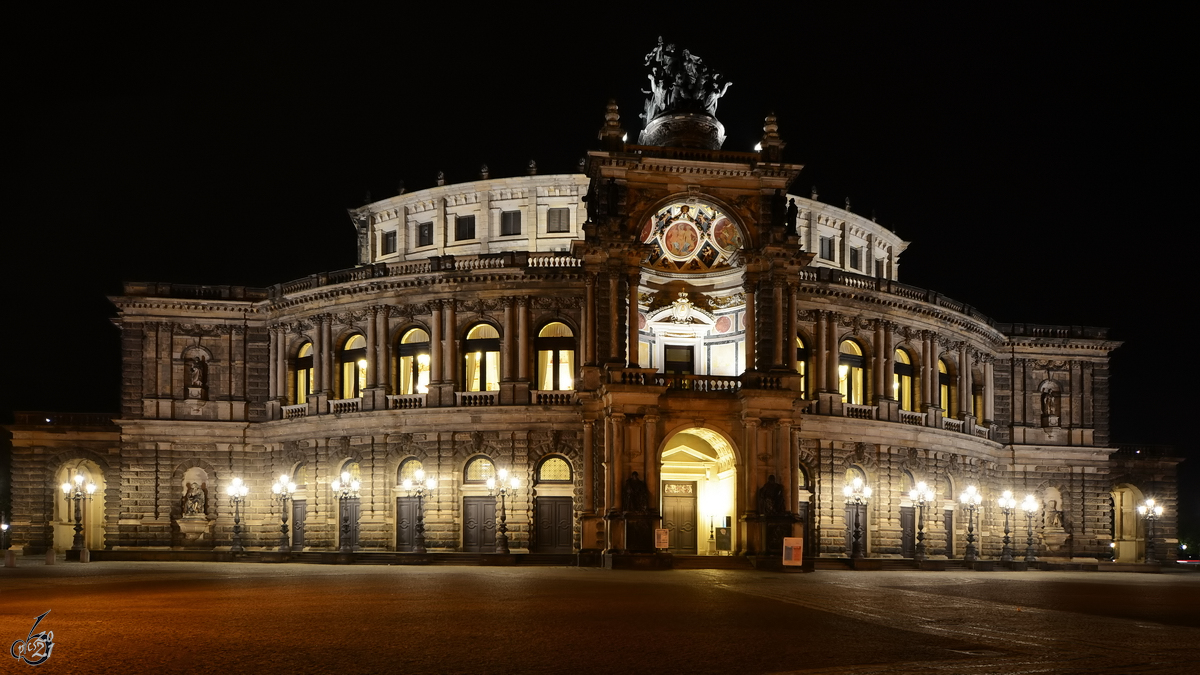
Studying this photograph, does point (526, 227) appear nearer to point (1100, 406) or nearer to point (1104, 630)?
point (1100, 406)

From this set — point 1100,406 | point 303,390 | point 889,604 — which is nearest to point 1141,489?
point 1100,406

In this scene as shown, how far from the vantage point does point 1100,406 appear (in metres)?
72.8

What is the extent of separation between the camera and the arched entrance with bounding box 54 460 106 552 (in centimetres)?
6850

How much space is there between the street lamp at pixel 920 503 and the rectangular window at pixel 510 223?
82.5 ft

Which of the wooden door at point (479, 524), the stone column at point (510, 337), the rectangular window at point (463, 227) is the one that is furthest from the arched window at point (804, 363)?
the rectangular window at point (463, 227)

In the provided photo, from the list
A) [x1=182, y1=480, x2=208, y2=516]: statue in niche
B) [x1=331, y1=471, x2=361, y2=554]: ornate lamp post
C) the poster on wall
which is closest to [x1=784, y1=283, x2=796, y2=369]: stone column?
the poster on wall

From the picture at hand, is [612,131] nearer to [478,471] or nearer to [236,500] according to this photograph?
[478,471]

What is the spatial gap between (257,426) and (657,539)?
88.8 feet

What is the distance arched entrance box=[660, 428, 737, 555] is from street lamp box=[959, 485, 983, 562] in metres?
12.7

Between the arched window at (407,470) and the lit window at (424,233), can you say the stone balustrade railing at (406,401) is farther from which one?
the lit window at (424,233)

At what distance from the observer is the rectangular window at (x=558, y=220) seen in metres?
64.9

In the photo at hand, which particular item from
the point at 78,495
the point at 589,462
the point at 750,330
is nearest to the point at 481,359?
the point at 589,462

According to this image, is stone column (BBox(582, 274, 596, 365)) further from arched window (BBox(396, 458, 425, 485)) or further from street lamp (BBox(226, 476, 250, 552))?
street lamp (BBox(226, 476, 250, 552))

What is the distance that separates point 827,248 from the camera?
69938mm
